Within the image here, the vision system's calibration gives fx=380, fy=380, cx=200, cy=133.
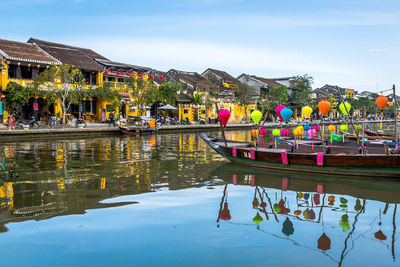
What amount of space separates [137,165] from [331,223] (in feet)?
24.0

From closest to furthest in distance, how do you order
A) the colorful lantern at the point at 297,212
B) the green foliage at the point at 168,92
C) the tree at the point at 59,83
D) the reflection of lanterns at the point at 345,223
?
the reflection of lanterns at the point at 345,223
the colorful lantern at the point at 297,212
the tree at the point at 59,83
the green foliage at the point at 168,92

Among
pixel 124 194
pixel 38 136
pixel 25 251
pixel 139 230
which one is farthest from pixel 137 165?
pixel 38 136

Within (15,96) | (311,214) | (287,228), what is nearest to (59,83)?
(15,96)

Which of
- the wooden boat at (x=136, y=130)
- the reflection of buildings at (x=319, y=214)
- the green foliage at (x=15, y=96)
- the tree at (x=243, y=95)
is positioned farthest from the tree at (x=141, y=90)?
the reflection of buildings at (x=319, y=214)

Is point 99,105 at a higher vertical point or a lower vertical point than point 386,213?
higher

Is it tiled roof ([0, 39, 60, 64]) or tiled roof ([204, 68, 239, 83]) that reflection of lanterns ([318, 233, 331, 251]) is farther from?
tiled roof ([204, 68, 239, 83])

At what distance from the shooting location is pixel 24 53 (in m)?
27.3

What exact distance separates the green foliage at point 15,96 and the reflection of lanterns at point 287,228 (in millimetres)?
23163

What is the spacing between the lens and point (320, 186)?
905 centimetres

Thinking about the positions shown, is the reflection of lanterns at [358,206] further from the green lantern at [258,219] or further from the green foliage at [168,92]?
the green foliage at [168,92]

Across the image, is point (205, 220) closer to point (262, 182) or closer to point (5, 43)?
point (262, 182)

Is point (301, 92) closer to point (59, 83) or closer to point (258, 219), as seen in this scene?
point (59, 83)

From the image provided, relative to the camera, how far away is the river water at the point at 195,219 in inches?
190

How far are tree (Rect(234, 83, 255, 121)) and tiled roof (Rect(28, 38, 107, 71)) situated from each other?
18.3m
